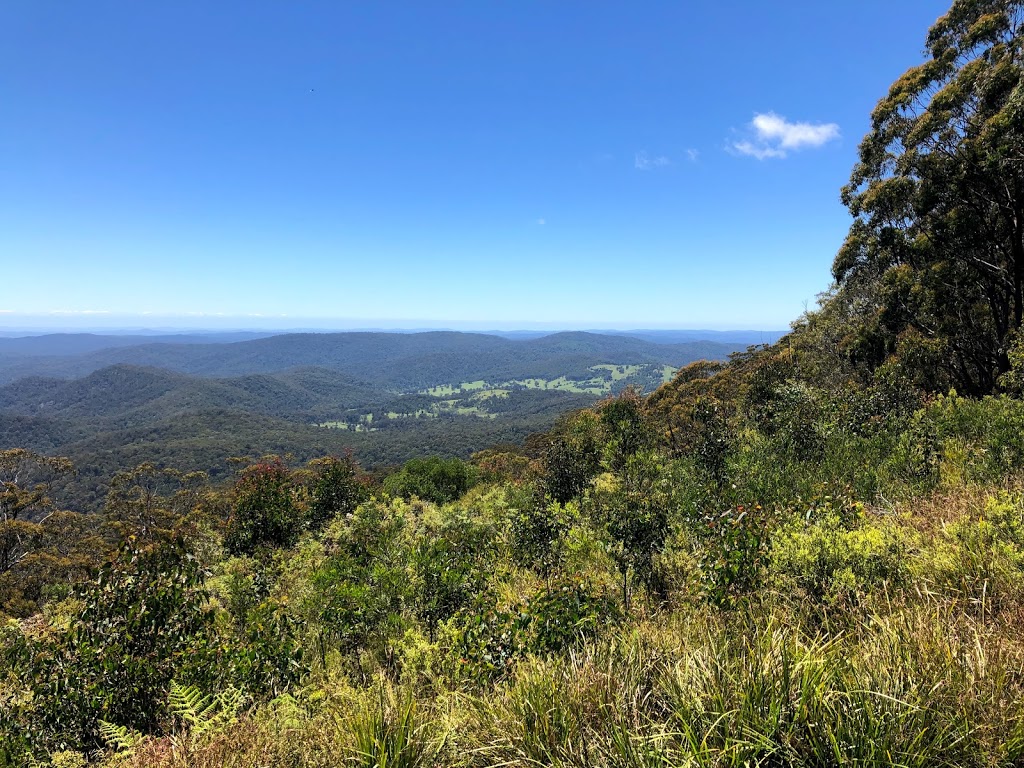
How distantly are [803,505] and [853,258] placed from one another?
1556 centimetres

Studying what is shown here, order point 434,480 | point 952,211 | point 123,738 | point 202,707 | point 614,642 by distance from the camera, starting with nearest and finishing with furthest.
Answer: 1. point 123,738
2. point 614,642
3. point 202,707
4. point 952,211
5. point 434,480

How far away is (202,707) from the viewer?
12.6ft

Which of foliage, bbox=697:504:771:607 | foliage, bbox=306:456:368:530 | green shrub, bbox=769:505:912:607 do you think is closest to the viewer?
green shrub, bbox=769:505:912:607

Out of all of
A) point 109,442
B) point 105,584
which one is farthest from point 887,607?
point 109,442

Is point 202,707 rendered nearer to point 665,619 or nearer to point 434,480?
point 665,619

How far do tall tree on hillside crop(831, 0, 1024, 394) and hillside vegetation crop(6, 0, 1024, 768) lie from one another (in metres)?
0.11

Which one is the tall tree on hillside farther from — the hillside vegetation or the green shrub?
the green shrub

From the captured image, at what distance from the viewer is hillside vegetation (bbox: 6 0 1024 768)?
2.32 metres

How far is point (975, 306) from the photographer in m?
14.3

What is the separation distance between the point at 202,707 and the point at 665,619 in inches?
155

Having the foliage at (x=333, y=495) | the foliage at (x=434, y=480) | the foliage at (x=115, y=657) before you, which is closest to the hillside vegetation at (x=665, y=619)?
the foliage at (x=115, y=657)

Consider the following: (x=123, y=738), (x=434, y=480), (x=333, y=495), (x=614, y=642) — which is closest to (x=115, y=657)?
(x=123, y=738)

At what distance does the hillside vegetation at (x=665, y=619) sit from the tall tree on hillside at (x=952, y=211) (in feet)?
0.36

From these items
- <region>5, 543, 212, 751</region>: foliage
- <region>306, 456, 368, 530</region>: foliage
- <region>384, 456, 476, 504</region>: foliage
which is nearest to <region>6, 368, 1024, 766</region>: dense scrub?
<region>5, 543, 212, 751</region>: foliage
